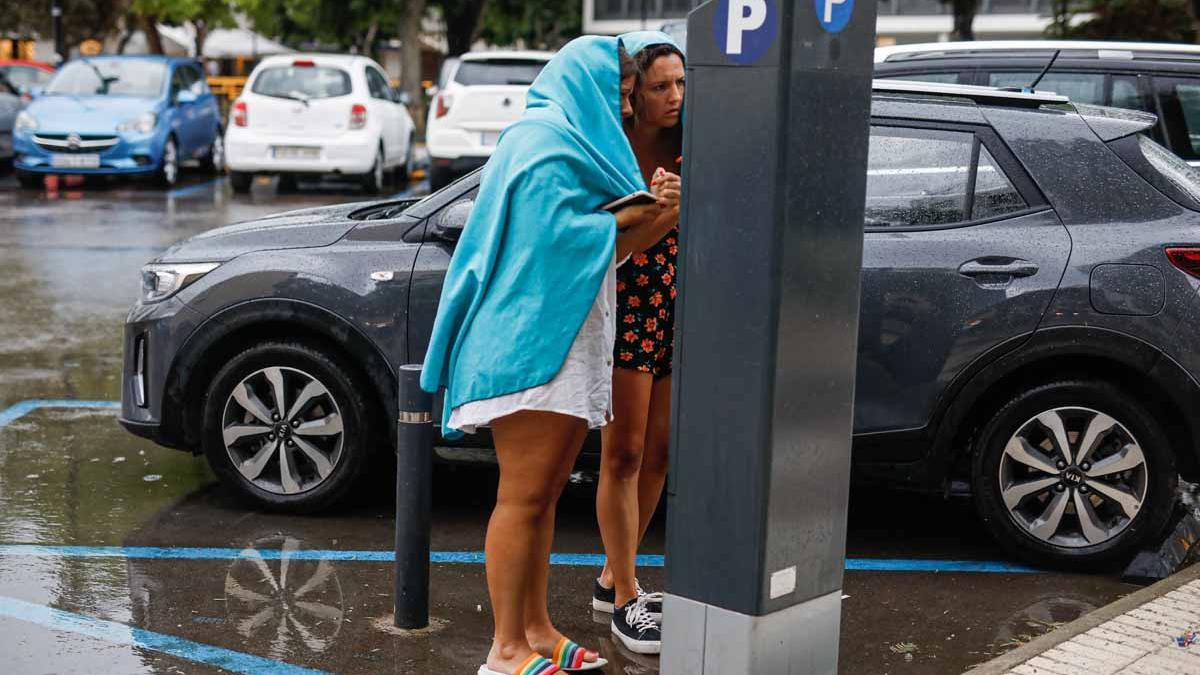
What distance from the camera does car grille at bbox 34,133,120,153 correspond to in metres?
19.3

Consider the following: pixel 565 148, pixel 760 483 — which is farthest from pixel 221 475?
pixel 760 483

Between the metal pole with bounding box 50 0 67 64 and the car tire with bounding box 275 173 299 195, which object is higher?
the metal pole with bounding box 50 0 67 64

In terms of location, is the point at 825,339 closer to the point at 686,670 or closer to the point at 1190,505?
the point at 686,670

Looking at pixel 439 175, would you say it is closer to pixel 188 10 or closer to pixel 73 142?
pixel 73 142

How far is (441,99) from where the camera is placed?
18.5 metres

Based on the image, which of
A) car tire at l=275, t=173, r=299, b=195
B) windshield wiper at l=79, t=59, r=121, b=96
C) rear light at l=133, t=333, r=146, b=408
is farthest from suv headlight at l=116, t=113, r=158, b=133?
rear light at l=133, t=333, r=146, b=408

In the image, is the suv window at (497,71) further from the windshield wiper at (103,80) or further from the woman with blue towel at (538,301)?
the woman with blue towel at (538,301)

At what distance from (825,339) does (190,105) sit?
18939mm

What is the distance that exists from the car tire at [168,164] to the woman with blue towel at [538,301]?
16.8 metres

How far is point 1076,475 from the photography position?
5.73 meters

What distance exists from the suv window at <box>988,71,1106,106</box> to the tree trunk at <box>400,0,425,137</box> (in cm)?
2895

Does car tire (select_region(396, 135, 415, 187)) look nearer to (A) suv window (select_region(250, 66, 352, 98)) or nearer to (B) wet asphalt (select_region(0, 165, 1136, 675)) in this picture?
(A) suv window (select_region(250, 66, 352, 98))

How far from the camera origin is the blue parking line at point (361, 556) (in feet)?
19.0

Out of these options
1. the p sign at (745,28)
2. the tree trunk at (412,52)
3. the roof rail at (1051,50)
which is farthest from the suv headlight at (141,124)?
the tree trunk at (412,52)
